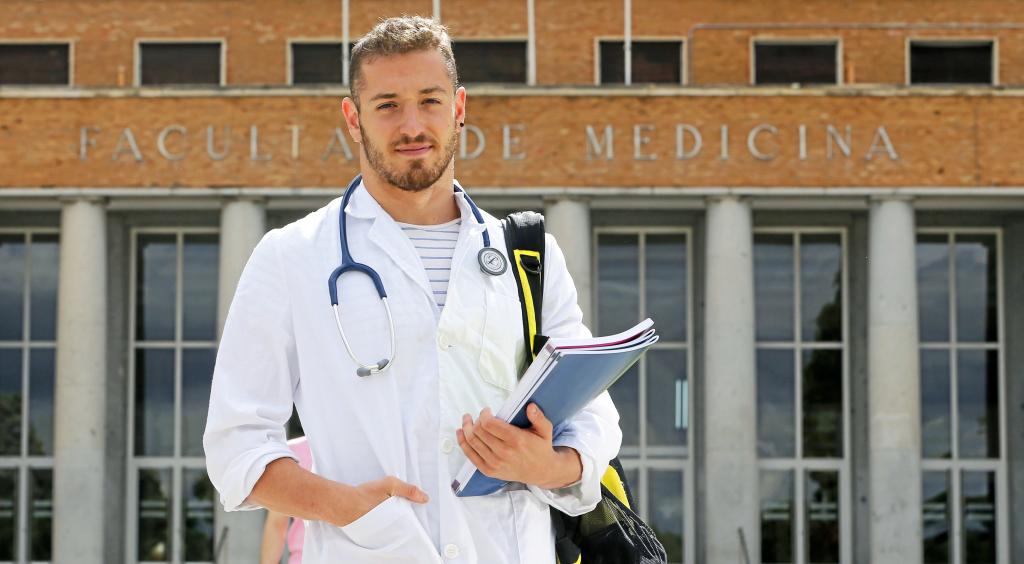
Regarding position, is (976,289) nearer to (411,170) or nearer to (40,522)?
(40,522)

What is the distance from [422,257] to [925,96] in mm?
21468

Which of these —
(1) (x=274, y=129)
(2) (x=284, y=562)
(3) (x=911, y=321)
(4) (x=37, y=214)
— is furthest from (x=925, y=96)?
(4) (x=37, y=214)

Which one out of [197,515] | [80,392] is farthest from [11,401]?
[197,515]

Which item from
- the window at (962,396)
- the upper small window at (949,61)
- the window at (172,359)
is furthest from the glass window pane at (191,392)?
the upper small window at (949,61)

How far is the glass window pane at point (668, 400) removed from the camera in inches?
1014

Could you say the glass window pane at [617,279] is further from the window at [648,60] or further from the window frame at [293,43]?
the window frame at [293,43]

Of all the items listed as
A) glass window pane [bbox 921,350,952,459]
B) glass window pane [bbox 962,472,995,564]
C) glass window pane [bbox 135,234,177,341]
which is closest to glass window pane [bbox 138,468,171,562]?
glass window pane [bbox 135,234,177,341]

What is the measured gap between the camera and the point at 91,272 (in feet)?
77.5

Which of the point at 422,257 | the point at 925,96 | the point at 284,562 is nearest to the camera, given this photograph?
the point at 422,257

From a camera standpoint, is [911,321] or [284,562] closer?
[911,321]

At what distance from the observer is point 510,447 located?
243cm

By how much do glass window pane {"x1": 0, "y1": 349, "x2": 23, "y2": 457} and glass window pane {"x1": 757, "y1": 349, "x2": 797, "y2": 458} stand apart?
1250 cm

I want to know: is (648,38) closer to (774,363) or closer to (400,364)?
(774,363)

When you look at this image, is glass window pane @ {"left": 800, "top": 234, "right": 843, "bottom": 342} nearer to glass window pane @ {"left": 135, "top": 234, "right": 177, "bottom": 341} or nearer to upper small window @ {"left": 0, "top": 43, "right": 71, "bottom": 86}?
glass window pane @ {"left": 135, "top": 234, "right": 177, "bottom": 341}
